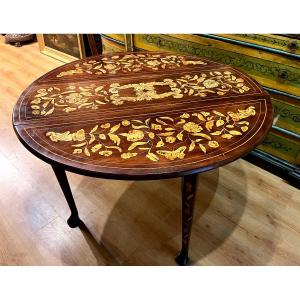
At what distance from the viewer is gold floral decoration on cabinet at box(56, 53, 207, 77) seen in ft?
4.55

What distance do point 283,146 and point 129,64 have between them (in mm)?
1051

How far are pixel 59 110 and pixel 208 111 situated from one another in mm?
620

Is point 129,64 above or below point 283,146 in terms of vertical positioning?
above

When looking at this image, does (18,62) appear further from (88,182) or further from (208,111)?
(208,111)

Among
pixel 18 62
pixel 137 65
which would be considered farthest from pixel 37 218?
pixel 18 62

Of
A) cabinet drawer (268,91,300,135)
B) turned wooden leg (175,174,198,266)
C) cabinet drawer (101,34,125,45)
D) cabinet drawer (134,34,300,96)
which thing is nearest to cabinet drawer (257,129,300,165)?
cabinet drawer (268,91,300,135)

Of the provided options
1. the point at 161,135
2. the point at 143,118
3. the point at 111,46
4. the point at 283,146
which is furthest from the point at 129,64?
the point at 283,146

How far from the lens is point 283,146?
62.6 inches

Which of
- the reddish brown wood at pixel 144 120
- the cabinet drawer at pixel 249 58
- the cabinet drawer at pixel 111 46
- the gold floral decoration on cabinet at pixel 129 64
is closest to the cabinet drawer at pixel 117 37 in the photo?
the cabinet drawer at pixel 111 46

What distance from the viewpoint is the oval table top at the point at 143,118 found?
0.84 metres

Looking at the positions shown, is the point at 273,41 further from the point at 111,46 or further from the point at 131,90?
the point at 111,46

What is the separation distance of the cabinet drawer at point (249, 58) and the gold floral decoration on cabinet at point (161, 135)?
0.52 metres

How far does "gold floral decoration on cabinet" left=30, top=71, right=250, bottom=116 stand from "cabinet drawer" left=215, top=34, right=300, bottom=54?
28cm

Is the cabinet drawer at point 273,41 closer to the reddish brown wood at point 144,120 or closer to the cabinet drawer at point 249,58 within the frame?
the cabinet drawer at point 249,58
